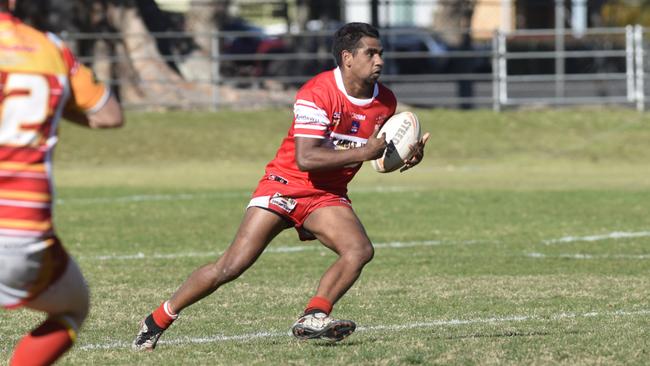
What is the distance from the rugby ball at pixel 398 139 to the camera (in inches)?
299

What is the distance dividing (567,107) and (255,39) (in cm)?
910

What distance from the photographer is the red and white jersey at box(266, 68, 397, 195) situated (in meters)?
7.36

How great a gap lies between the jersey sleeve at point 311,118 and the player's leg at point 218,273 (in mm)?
521

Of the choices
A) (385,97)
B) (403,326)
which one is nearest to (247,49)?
(403,326)

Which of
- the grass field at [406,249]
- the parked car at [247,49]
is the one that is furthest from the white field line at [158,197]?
the parked car at [247,49]

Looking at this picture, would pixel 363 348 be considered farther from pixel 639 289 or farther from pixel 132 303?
pixel 639 289

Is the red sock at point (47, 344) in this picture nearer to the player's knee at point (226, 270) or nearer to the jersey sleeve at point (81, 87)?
the jersey sleeve at point (81, 87)

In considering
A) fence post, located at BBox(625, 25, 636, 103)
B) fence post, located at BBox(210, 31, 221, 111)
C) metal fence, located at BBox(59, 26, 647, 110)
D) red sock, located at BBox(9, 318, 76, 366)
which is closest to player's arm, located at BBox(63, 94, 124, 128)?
red sock, located at BBox(9, 318, 76, 366)

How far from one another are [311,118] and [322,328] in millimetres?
1172

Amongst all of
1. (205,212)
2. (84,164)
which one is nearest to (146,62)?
(84,164)

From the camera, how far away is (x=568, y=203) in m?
16.4

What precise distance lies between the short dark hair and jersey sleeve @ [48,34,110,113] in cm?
250

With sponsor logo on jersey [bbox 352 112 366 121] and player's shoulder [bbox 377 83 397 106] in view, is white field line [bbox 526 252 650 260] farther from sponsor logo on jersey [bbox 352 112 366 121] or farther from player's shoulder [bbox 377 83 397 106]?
sponsor logo on jersey [bbox 352 112 366 121]

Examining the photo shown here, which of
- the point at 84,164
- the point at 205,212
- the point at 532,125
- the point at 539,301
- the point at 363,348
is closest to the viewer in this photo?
the point at 363,348
